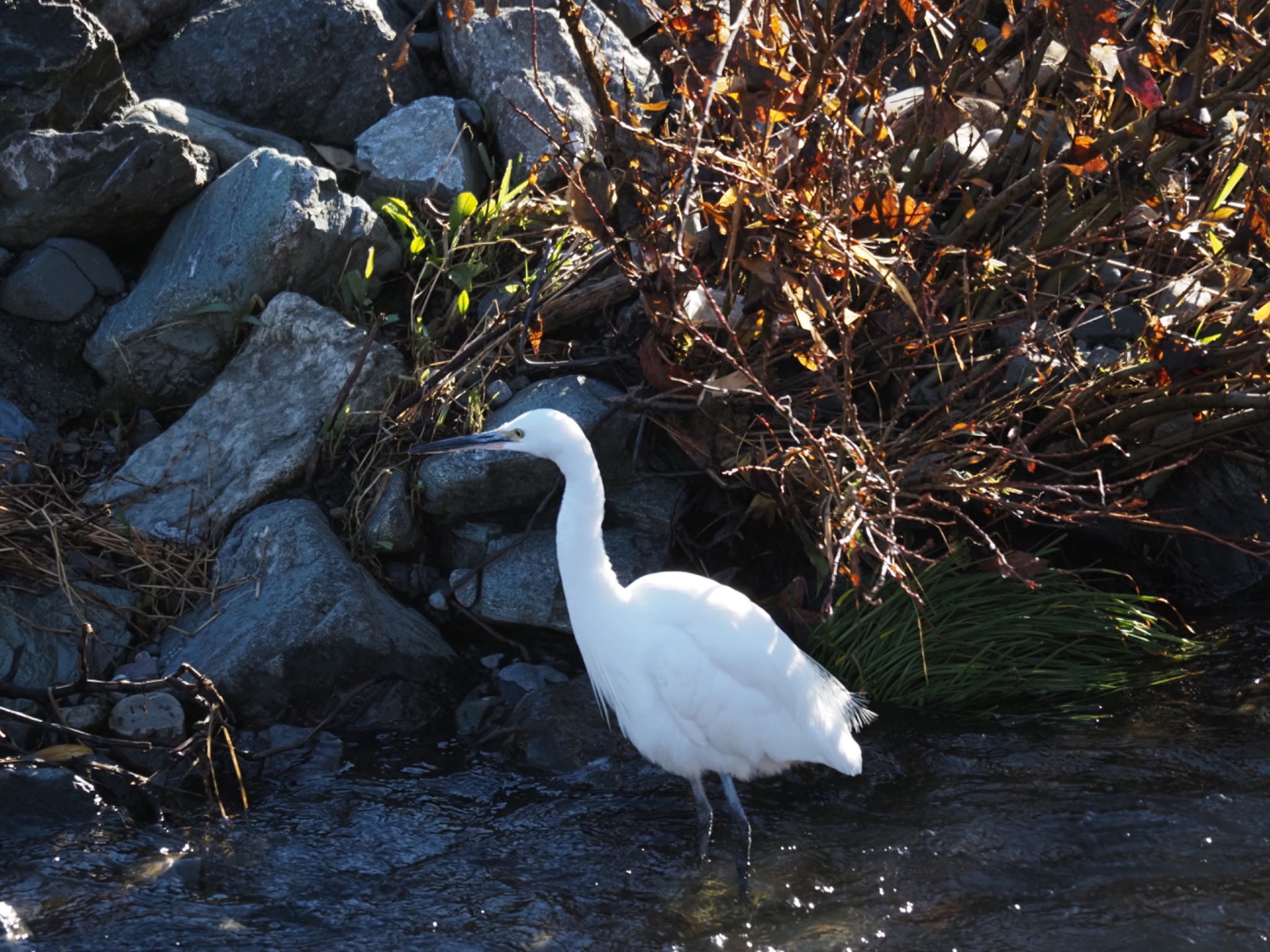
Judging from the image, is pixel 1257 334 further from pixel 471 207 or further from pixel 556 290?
pixel 471 207

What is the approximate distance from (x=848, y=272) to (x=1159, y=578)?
2.24 m

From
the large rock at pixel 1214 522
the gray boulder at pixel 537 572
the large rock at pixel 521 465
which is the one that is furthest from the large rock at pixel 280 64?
the large rock at pixel 1214 522

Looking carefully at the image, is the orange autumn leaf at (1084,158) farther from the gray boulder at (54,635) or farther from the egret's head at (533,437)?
the gray boulder at (54,635)

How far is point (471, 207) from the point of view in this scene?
551cm

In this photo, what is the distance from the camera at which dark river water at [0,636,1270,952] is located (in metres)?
3.20

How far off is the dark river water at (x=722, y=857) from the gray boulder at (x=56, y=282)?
2.46 metres

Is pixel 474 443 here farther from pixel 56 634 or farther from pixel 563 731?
pixel 56 634

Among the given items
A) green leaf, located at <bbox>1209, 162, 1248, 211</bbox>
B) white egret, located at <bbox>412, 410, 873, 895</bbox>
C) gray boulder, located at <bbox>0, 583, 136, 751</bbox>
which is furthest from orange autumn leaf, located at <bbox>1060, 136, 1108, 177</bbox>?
gray boulder, located at <bbox>0, 583, 136, 751</bbox>

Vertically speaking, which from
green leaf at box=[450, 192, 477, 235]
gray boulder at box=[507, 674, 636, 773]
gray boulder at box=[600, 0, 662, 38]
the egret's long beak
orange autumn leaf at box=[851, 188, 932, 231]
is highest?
gray boulder at box=[600, 0, 662, 38]

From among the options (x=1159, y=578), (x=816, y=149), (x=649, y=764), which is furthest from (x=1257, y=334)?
(x=649, y=764)

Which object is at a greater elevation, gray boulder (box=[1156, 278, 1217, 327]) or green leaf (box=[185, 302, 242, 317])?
gray boulder (box=[1156, 278, 1217, 327])

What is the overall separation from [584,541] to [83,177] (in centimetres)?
306

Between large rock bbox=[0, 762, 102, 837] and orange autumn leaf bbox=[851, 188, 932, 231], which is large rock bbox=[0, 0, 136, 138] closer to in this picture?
large rock bbox=[0, 762, 102, 837]

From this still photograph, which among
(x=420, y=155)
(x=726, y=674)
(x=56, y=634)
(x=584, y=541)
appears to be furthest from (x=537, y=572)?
(x=420, y=155)
